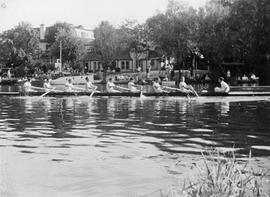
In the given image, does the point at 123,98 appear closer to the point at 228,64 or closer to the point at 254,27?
the point at 254,27

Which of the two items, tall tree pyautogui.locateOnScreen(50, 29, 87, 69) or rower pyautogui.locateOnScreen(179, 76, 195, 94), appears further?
tall tree pyautogui.locateOnScreen(50, 29, 87, 69)

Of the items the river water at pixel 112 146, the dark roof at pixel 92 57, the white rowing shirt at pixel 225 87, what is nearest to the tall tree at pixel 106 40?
the dark roof at pixel 92 57

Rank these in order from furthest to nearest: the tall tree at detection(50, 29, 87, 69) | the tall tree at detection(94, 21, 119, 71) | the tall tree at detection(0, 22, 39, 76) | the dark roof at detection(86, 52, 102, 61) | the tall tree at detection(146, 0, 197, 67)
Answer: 1. the dark roof at detection(86, 52, 102, 61)
2. the tall tree at detection(50, 29, 87, 69)
3. the tall tree at detection(0, 22, 39, 76)
4. the tall tree at detection(94, 21, 119, 71)
5. the tall tree at detection(146, 0, 197, 67)

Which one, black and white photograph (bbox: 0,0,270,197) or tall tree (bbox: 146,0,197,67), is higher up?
tall tree (bbox: 146,0,197,67)

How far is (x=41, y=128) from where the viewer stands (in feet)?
70.9

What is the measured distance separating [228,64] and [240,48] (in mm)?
22038

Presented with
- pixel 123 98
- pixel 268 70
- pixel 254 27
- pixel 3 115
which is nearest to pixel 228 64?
pixel 268 70

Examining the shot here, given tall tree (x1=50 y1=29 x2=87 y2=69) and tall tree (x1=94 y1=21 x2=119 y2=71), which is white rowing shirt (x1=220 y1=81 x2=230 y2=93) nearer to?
tall tree (x1=94 y1=21 x2=119 y2=71)

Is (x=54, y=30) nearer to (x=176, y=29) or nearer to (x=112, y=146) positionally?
(x=176, y=29)

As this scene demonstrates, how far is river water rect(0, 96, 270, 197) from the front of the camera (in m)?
11.5

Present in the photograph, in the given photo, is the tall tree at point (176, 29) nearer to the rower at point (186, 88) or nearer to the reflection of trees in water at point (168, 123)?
the rower at point (186, 88)

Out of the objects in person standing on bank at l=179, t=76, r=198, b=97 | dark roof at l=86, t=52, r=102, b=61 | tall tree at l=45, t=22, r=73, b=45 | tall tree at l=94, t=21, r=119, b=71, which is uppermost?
tall tree at l=45, t=22, r=73, b=45

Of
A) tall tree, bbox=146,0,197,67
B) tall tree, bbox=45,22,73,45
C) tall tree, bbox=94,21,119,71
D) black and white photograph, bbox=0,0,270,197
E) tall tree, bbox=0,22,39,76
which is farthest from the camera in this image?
tall tree, bbox=45,22,73,45

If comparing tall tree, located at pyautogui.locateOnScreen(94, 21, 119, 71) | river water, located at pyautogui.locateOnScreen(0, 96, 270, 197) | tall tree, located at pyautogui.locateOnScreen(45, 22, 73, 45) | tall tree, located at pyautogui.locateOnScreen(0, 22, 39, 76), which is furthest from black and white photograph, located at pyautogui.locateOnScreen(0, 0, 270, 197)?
tall tree, located at pyautogui.locateOnScreen(45, 22, 73, 45)
